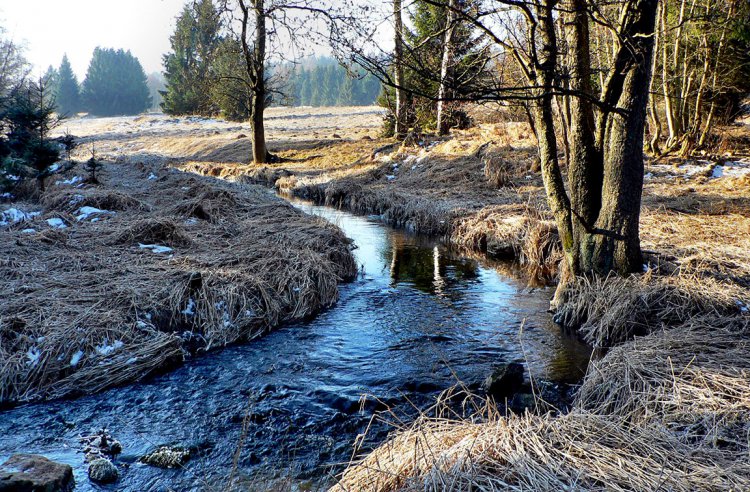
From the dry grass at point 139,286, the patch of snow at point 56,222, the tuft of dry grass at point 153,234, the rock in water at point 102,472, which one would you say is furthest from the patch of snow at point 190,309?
the patch of snow at point 56,222

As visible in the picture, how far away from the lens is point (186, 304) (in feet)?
19.3

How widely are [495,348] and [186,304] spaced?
130 inches

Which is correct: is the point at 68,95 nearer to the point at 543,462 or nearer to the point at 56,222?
the point at 56,222

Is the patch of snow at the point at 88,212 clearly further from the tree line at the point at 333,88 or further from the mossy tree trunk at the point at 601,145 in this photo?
the tree line at the point at 333,88

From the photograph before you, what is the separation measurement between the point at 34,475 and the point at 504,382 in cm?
344

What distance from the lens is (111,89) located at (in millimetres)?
67312

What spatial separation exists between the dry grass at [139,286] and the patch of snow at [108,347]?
12mm

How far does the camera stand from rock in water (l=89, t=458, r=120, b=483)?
3461mm

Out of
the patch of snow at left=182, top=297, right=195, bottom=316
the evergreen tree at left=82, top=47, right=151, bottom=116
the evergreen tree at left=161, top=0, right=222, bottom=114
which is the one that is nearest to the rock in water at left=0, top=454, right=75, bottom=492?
the patch of snow at left=182, top=297, right=195, bottom=316

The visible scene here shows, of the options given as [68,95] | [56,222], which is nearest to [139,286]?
[56,222]

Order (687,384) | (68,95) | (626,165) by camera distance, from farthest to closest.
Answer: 1. (68,95)
2. (626,165)
3. (687,384)

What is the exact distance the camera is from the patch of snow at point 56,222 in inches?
328

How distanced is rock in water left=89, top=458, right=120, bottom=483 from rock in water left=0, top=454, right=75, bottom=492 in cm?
13

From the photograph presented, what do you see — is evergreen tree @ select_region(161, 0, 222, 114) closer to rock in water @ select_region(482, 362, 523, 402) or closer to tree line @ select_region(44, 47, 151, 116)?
tree line @ select_region(44, 47, 151, 116)
